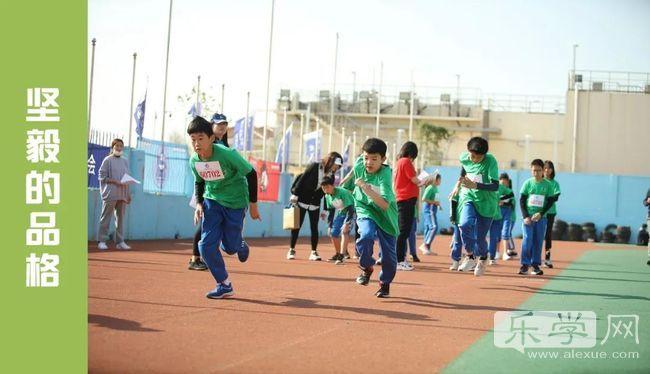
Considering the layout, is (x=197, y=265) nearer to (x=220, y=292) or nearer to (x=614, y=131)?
(x=220, y=292)

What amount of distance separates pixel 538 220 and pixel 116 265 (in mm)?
6872

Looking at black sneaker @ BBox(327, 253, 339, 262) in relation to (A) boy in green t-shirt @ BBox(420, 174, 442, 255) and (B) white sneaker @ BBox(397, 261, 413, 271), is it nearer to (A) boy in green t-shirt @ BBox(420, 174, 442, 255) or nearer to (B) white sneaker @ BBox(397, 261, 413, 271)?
(B) white sneaker @ BBox(397, 261, 413, 271)

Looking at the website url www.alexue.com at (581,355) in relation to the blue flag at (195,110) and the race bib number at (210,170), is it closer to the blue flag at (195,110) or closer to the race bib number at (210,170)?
the race bib number at (210,170)

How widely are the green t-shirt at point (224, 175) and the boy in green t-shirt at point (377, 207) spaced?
1.27 m

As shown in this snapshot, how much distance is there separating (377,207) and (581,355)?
3.70 metres

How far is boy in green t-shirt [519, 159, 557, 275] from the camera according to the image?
48.3ft

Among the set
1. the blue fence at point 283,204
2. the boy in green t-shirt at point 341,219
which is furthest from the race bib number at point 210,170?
the blue fence at point 283,204

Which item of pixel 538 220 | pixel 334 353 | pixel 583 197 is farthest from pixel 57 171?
pixel 583 197

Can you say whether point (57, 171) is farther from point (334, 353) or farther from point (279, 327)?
point (334, 353)

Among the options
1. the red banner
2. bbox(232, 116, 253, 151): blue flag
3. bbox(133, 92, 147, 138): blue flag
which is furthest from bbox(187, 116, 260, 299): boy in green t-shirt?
bbox(232, 116, 253, 151): blue flag

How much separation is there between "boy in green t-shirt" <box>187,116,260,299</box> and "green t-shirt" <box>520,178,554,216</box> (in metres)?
6.68

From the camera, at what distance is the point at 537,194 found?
1484 cm

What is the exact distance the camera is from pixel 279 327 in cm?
753

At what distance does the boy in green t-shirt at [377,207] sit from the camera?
9.73 m
